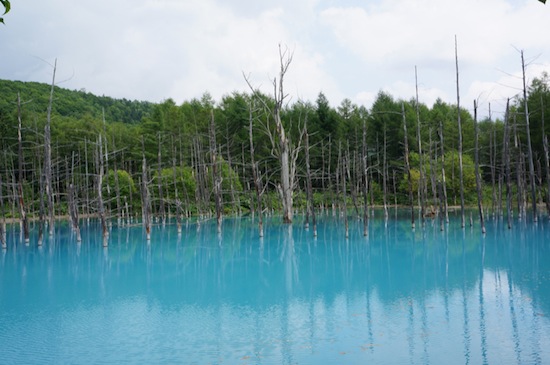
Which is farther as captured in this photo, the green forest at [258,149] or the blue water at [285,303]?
the green forest at [258,149]

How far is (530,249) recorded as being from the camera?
1541 centimetres

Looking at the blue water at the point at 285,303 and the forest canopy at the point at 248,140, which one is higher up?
the forest canopy at the point at 248,140

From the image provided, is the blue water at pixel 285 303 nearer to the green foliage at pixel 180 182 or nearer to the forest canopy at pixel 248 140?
the green foliage at pixel 180 182

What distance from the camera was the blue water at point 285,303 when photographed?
7.05 m

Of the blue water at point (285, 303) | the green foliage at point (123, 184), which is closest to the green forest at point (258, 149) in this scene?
the green foliage at point (123, 184)

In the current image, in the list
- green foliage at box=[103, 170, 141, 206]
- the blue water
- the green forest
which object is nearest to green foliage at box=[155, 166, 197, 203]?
the green forest

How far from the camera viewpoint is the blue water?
7.05m

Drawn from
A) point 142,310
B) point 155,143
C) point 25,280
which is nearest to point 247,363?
point 142,310

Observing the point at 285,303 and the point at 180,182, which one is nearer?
the point at 285,303

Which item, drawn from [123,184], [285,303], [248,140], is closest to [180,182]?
[123,184]

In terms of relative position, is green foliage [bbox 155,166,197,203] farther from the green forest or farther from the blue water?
the blue water

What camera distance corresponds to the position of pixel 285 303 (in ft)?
32.4

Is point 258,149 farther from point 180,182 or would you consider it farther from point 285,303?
point 285,303

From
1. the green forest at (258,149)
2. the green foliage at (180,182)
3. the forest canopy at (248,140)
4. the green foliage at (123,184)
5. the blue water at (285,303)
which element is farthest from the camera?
the forest canopy at (248,140)
